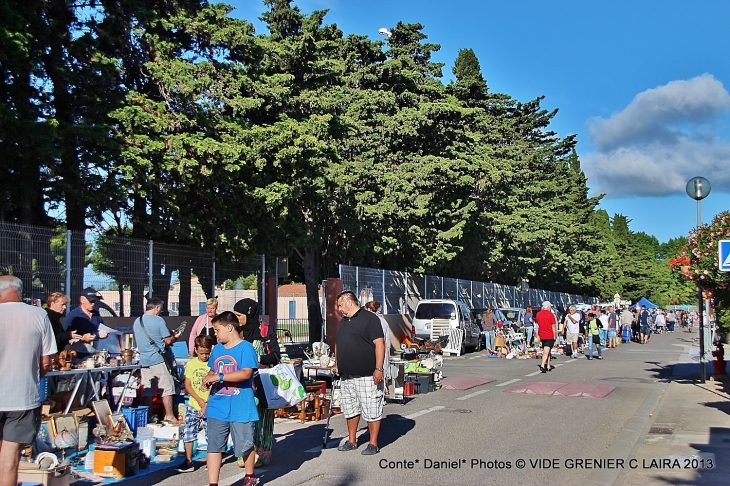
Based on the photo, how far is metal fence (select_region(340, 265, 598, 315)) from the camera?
25573 millimetres

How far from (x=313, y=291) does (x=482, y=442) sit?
67.9 ft

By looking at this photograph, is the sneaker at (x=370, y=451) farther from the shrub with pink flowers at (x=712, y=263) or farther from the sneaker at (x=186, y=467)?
the shrub with pink flowers at (x=712, y=263)

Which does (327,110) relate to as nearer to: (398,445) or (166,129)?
(166,129)

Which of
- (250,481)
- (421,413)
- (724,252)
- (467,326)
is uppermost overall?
(724,252)

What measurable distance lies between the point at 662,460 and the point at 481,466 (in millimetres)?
2128

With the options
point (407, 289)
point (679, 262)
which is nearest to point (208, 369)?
point (679, 262)

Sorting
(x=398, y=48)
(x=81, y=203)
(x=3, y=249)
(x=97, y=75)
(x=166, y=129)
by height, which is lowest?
(x=3, y=249)

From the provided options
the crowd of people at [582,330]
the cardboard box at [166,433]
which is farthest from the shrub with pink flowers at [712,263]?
the cardboard box at [166,433]

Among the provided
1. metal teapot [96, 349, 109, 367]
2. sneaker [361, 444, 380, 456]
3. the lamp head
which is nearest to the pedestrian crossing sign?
the lamp head

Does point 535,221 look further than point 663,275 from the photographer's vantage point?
No

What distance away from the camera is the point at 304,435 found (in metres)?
10.4

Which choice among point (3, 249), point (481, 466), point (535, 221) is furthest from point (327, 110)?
point (535, 221)

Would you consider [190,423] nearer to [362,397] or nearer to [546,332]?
[362,397]

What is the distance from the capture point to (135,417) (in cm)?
969
